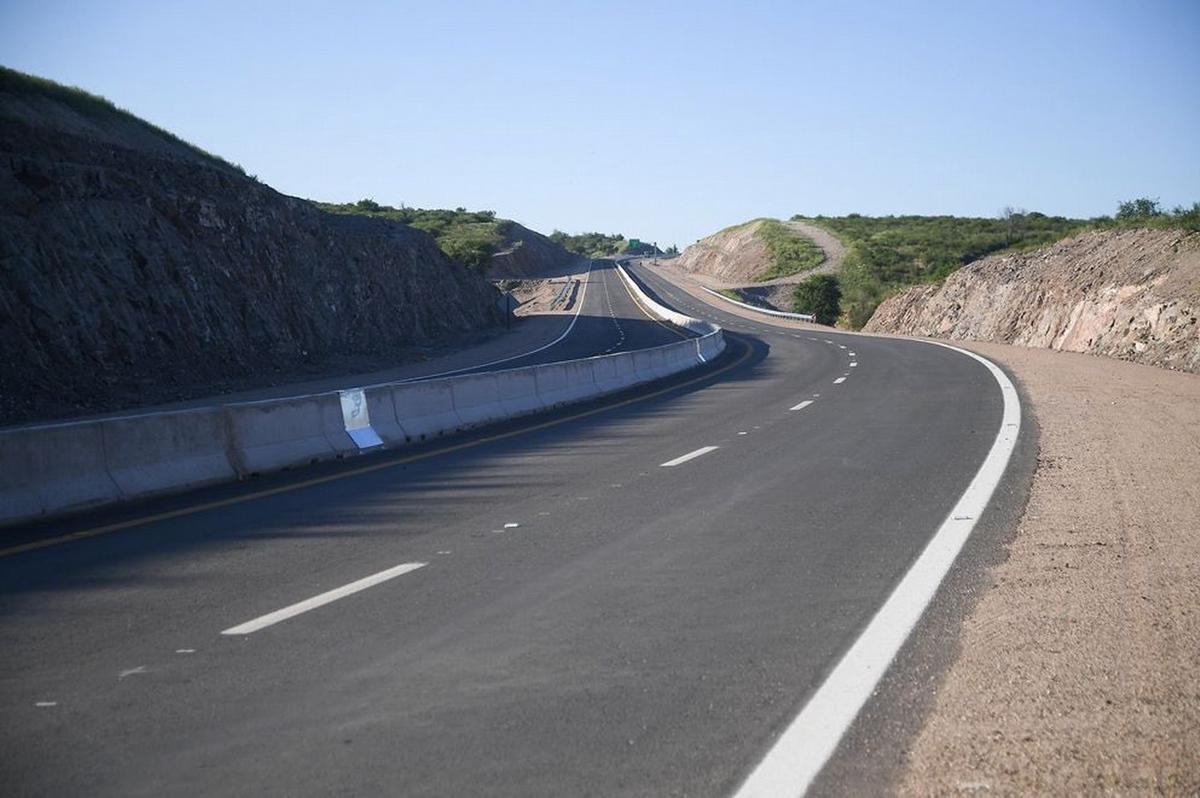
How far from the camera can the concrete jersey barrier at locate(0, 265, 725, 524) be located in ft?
39.9

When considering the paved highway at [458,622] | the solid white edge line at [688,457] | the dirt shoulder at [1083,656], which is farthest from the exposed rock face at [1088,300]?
the paved highway at [458,622]

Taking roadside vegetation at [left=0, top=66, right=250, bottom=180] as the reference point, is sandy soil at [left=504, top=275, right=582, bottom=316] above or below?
below

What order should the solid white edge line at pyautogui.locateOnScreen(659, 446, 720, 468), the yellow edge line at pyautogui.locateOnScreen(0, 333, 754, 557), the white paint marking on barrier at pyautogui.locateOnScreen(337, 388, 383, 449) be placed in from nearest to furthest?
the yellow edge line at pyautogui.locateOnScreen(0, 333, 754, 557) < the solid white edge line at pyautogui.locateOnScreen(659, 446, 720, 468) < the white paint marking on barrier at pyautogui.locateOnScreen(337, 388, 383, 449)

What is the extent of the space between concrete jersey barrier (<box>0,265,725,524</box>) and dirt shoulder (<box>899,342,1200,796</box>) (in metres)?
8.90

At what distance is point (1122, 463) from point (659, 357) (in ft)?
77.2

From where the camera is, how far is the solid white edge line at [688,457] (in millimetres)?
14848

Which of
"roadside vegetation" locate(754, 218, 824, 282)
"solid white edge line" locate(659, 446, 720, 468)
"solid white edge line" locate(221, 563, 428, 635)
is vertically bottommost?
"solid white edge line" locate(659, 446, 720, 468)

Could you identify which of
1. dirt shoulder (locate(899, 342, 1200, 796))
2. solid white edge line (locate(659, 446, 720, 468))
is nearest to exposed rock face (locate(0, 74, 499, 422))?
solid white edge line (locate(659, 446, 720, 468))

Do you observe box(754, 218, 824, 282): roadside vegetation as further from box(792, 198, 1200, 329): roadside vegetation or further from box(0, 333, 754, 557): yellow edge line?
box(0, 333, 754, 557): yellow edge line

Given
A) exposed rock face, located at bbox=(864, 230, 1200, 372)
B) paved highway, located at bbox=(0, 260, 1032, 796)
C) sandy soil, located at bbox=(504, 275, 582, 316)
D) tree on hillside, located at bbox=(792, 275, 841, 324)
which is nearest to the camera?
paved highway, located at bbox=(0, 260, 1032, 796)

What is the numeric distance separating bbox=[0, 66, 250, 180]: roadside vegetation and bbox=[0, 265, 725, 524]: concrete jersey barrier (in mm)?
28068

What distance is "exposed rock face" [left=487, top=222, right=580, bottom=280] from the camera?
15252cm

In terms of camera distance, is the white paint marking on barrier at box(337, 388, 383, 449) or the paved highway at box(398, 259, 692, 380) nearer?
the white paint marking on barrier at box(337, 388, 383, 449)

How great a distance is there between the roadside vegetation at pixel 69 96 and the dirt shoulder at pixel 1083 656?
4038 cm
